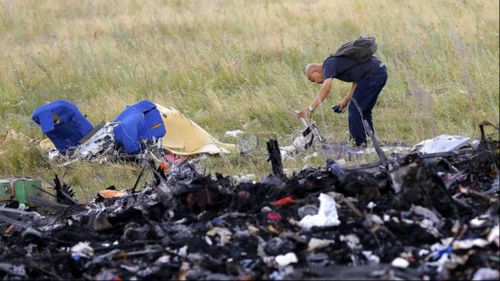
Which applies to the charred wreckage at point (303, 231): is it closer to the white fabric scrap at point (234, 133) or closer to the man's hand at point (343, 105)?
the man's hand at point (343, 105)

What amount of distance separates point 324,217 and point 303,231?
5.7 inches

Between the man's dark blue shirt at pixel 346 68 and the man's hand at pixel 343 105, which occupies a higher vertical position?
the man's dark blue shirt at pixel 346 68

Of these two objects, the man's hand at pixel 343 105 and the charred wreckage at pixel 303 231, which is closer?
the charred wreckage at pixel 303 231

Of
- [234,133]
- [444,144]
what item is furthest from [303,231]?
[234,133]

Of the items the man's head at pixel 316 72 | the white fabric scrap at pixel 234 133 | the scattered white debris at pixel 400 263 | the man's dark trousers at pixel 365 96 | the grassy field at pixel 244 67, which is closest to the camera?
the scattered white debris at pixel 400 263

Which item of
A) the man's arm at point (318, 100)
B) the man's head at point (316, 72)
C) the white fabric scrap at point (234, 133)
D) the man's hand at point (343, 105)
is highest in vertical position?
the man's head at point (316, 72)

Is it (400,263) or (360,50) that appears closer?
(400,263)

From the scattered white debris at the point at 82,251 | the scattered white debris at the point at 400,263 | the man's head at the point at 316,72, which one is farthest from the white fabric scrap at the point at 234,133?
the scattered white debris at the point at 400,263

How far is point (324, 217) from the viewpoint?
197 inches

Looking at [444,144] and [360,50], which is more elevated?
[360,50]

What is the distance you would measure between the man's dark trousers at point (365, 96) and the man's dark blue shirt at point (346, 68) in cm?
6

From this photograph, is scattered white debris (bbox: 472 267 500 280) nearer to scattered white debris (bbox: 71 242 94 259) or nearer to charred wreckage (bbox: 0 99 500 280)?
charred wreckage (bbox: 0 99 500 280)

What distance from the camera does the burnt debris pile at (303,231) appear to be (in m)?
4.52

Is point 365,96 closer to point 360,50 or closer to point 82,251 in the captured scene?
point 360,50
